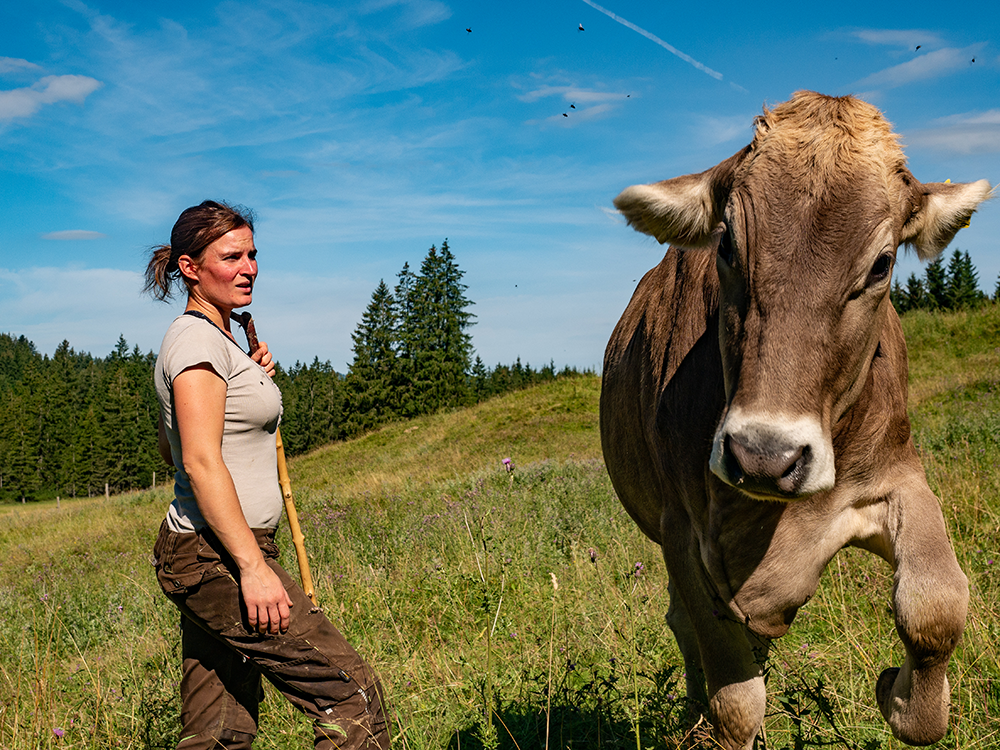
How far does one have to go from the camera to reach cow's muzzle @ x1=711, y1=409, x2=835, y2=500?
1989mm

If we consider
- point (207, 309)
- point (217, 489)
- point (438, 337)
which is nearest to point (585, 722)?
point (217, 489)

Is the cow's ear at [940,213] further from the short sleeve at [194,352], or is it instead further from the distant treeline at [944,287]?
the distant treeline at [944,287]

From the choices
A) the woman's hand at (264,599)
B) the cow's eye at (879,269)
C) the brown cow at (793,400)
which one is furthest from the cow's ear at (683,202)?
the woman's hand at (264,599)

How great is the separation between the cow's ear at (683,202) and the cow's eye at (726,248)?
233 millimetres

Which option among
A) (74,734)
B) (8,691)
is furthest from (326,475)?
(74,734)

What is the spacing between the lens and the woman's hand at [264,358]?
3.50m

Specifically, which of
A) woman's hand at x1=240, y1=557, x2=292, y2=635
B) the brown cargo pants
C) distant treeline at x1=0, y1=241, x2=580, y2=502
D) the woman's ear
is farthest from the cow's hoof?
distant treeline at x1=0, y1=241, x2=580, y2=502

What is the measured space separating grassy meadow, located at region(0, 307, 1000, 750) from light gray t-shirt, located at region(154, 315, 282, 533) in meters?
1.05

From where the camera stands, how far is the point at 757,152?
2549 millimetres

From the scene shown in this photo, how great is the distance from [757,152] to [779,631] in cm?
181

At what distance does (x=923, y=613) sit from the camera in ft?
7.97

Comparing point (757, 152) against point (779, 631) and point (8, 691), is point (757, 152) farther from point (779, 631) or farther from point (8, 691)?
point (8, 691)

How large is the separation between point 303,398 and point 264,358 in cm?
10112

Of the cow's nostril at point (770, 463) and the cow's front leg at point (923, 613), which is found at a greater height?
the cow's nostril at point (770, 463)
